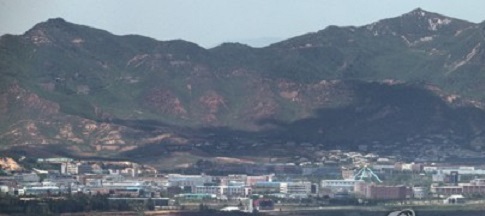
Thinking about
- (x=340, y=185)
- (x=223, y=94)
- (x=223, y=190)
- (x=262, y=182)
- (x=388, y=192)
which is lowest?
(x=388, y=192)

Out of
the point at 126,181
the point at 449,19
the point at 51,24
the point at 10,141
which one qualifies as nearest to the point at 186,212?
the point at 126,181

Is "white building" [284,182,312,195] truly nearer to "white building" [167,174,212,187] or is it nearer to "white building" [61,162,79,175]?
"white building" [167,174,212,187]

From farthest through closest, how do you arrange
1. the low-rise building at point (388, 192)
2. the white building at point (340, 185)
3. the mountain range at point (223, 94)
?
the mountain range at point (223, 94) < the white building at point (340, 185) < the low-rise building at point (388, 192)

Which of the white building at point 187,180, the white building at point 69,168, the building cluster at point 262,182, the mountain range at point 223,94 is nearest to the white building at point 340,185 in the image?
the building cluster at point 262,182

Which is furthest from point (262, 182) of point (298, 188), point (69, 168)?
point (69, 168)

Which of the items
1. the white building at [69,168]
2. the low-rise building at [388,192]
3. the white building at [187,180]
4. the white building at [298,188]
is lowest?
the low-rise building at [388,192]

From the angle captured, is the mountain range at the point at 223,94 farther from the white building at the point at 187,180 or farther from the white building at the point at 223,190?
the white building at the point at 223,190

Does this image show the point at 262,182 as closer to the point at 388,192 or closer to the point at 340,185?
the point at 340,185

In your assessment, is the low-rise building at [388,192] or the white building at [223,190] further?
the white building at [223,190]
